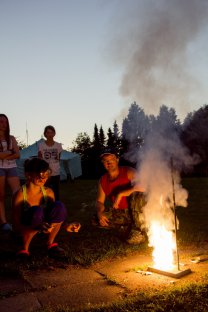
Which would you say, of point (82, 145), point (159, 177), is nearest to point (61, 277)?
point (159, 177)

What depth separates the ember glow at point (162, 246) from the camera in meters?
4.22

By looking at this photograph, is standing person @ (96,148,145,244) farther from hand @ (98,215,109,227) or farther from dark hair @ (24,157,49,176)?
dark hair @ (24,157,49,176)

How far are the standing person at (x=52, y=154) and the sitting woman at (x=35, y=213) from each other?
8.69 feet

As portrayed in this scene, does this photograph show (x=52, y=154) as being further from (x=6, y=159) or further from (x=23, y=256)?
(x=23, y=256)

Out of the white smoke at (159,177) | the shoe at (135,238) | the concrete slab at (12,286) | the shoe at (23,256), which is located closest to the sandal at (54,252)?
the shoe at (23,256)

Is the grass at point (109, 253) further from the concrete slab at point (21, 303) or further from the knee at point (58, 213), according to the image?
the knee at point (58, 213)

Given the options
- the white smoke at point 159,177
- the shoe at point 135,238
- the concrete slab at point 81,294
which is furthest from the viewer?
the shoe at point 135,238

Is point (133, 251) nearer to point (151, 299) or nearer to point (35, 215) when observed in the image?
point (35, 215)

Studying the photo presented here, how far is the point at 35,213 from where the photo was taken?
443cm

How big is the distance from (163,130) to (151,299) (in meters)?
3.22

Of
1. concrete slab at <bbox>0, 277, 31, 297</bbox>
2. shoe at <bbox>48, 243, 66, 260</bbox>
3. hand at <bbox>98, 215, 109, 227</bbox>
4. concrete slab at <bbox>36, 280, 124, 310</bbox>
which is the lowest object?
concrete slab at <bbox>36, 280, 124, 310</bbox>

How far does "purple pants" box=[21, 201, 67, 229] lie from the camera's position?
14.6 feet

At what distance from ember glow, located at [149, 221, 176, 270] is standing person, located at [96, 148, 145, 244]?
0.61 meters

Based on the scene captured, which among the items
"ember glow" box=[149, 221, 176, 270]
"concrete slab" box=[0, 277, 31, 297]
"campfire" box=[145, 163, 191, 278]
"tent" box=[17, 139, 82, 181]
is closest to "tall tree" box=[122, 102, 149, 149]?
"campfire" box=[145, 163, 191, 278]
